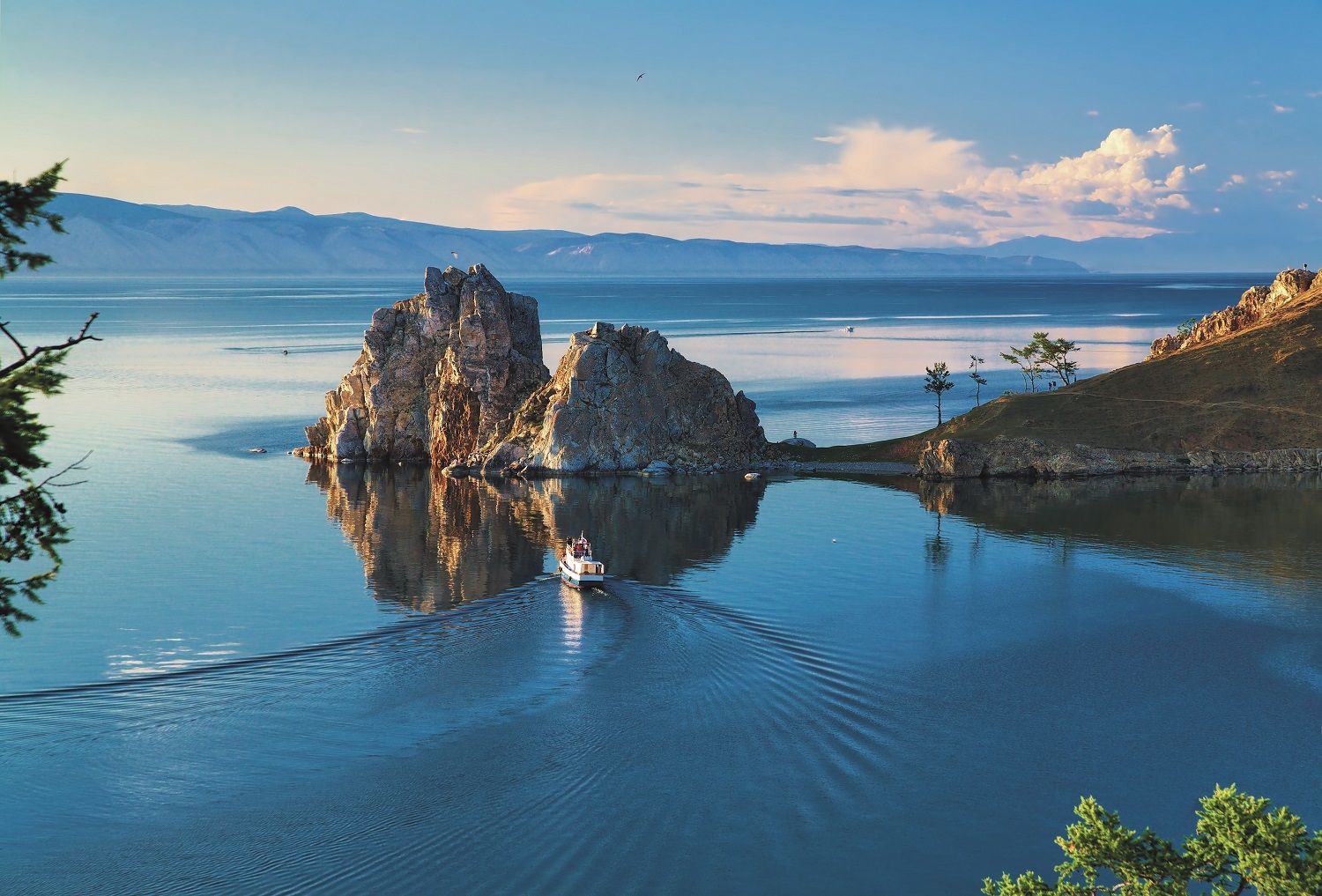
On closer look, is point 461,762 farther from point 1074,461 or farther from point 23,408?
point 1074,461

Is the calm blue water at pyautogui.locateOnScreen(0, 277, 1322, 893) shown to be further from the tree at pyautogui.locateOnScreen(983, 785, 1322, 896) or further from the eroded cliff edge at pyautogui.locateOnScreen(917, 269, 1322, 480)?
the eroded cliff edge at pyautogui.locateOnScreen(917, 269, 1322, 480)

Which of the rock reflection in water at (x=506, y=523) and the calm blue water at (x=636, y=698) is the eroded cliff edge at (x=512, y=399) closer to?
the rock reflection in water at (x=506, y=523)

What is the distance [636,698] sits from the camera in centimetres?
6600

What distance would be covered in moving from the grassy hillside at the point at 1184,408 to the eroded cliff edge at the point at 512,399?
16202 mm

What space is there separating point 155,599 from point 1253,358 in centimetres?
14838

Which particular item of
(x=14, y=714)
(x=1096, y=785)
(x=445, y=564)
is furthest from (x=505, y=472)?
(x=1096, y=785)

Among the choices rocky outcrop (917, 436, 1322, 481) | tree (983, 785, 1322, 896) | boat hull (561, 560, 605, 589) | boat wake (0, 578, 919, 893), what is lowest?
boat wake (0, 578, 919, 893)

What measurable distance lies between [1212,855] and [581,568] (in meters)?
64.4

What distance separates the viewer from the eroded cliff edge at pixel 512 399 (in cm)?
15162

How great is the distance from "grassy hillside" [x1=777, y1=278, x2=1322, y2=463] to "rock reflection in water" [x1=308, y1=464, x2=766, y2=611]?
104 ft

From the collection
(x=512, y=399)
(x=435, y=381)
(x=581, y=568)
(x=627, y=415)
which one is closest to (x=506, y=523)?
(x=581, y=568)

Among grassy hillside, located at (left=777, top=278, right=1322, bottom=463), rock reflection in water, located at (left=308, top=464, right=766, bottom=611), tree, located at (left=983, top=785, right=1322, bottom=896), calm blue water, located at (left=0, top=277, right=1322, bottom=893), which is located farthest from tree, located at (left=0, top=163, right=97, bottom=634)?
grassy hillside, located at (left=777, top=278, right=1322, bottom=463)

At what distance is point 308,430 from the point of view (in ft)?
536

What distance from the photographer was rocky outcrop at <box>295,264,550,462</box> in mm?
160000
